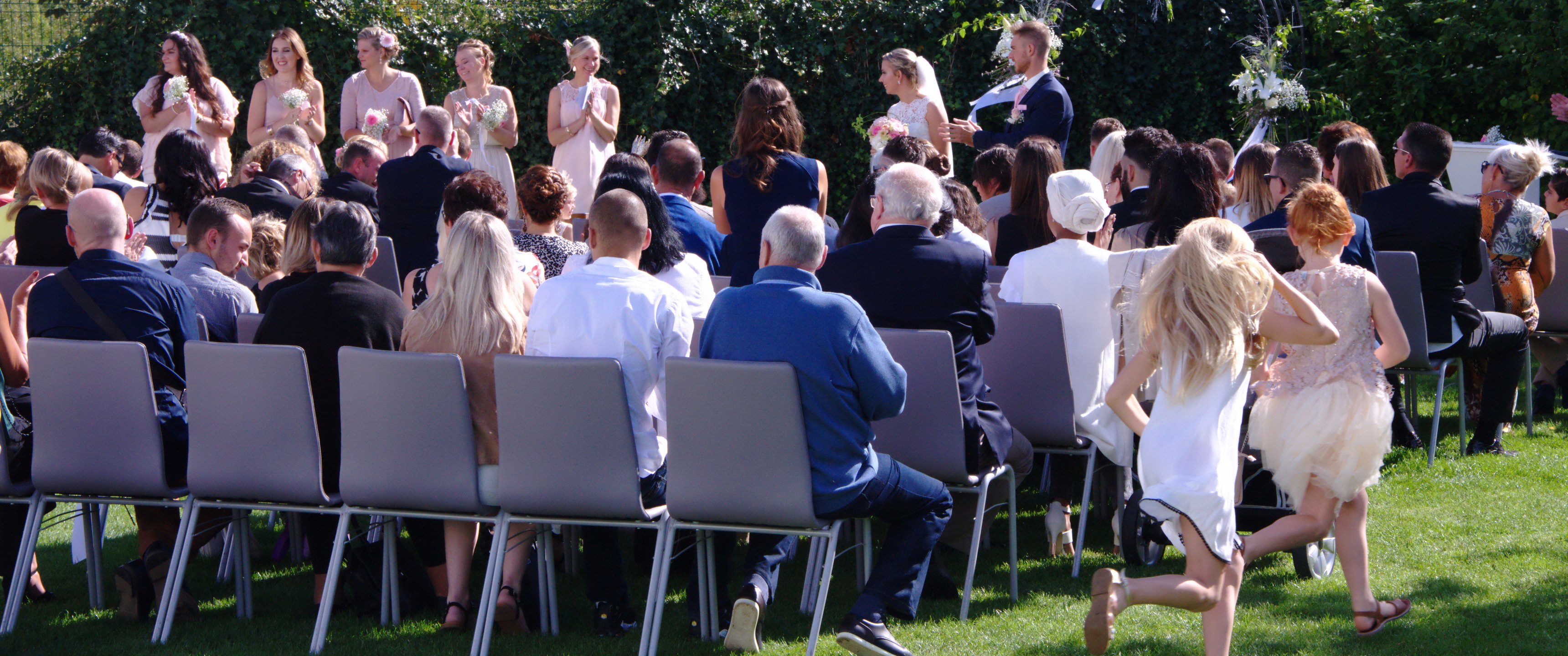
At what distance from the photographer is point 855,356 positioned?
3736 millimetres

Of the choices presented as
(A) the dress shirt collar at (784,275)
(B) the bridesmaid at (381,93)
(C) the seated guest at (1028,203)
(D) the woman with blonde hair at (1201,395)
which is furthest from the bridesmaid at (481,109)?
(D) the woman with blonde hair at (1201,395)

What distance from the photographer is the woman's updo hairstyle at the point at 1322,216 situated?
4168mm

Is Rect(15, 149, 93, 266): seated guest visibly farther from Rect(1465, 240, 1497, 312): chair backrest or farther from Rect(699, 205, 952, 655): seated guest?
Rect(1465, 240, 1497, 312): chair backrest

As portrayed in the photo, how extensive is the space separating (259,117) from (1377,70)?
8909mm

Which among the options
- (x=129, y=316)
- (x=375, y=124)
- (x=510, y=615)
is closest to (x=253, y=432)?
(x=129, y=316)

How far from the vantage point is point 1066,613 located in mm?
4402

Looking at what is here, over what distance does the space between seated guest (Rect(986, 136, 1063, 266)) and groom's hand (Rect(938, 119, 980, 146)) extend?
1763 millimetres

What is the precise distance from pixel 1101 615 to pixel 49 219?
532 cm

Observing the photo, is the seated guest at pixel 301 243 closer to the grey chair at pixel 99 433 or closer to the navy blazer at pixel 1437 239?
the grey chair at pixel 99 433

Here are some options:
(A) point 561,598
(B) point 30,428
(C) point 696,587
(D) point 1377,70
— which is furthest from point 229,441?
(D) point 1377,70

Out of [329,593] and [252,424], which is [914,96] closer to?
[252,424]

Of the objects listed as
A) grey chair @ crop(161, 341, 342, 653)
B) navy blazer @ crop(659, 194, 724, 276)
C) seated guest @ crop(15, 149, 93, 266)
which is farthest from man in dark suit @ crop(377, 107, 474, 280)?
grey chair @ crop(161, 341, 342, 653)

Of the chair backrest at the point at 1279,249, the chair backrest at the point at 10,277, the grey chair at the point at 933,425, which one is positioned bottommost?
the grey chair at the point at 933,425

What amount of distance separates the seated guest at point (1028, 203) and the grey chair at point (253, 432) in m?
3.11
